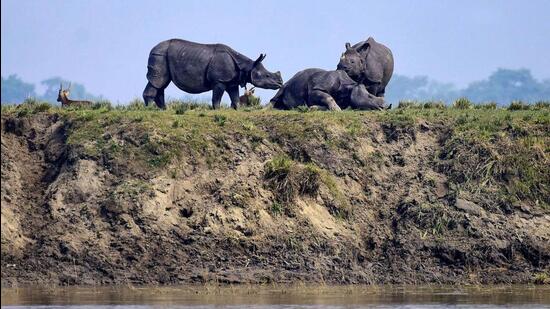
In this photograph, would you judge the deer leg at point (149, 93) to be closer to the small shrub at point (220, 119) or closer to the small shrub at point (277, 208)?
the small shrub at point (220, 119)

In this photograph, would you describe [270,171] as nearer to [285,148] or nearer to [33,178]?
[285,148]

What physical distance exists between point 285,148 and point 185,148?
206cm

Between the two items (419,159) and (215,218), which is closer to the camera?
(215,218)

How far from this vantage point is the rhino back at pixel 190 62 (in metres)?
36.0

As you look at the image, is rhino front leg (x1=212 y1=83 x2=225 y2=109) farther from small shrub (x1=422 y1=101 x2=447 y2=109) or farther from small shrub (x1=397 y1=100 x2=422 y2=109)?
small shrub (x1=422 y1=101 x2=447 y2=109)

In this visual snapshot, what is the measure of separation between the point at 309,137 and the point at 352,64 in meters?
5.24

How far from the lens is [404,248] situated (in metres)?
31.0

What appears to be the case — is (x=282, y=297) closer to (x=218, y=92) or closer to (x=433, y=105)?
(x=218, y=92)

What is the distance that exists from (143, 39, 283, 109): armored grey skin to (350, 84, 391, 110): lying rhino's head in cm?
217

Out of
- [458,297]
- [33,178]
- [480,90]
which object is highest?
[480,90]

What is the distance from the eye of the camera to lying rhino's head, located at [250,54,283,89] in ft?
120

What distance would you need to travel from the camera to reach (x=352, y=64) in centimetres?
3806

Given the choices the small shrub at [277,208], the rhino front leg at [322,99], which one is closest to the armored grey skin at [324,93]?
the rhino front leg at [322,99]

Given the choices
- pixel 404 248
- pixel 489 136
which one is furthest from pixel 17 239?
pixel 489 136
